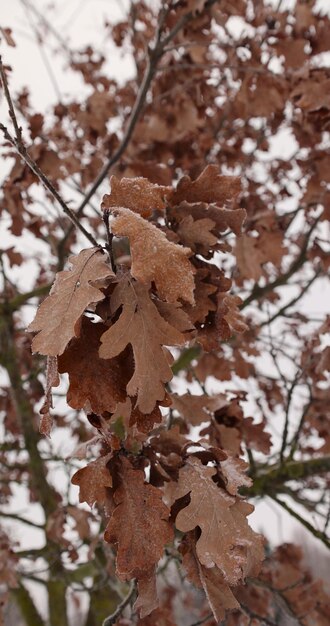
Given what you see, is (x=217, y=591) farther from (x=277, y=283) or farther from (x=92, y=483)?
(x=277, y=283)

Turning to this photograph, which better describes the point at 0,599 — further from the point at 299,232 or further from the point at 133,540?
the point at 299,232

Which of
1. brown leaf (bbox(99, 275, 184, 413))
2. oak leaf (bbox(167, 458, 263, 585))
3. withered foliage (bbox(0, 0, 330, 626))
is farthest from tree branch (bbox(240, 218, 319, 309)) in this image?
brown leaf (bbox(99, 275, 184, 413))

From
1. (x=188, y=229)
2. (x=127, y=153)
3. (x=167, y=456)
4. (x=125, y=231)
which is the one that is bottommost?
(x=167, y=456)

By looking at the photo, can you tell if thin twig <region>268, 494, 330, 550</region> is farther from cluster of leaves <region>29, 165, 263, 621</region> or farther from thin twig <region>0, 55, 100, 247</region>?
thin twig <region>0, 55, 100, 247</region>

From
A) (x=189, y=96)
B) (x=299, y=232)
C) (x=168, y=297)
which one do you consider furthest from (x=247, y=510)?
(x=299, y=232)

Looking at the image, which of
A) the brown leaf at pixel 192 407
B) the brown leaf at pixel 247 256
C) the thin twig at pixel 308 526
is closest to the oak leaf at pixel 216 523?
the brown leaf at pixel 192 407

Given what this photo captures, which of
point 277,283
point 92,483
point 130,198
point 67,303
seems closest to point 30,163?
point 130,198
